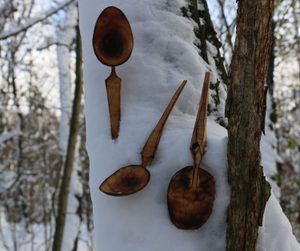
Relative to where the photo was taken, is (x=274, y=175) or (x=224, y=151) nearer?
(x=224, y=151)

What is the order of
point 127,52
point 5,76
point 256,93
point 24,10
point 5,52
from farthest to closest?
1. point 5,76
2. point 5,52
3. point 24,10
4. point 127,52
5. point 256,93

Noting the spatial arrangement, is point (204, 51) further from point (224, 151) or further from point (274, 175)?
point (274, 175)

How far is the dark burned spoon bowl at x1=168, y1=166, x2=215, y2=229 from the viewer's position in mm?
686

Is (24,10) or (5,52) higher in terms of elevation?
(24,10)

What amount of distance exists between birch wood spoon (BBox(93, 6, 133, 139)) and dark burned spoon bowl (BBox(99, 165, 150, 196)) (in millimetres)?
107

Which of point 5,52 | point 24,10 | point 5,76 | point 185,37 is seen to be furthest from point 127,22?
point 5,76

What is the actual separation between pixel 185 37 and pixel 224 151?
0.32 meters

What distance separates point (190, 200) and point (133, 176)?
0.11 meters

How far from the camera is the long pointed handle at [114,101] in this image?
2.60ft

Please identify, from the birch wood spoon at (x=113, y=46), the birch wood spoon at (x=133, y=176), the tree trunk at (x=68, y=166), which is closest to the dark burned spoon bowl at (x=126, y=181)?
the birch wood spoon at (x=133, y=176)

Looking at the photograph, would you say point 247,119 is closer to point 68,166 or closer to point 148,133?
point 148,133

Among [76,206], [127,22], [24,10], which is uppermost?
[24,10]

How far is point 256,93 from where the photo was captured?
2.10 feet

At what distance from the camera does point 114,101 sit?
80 cm
